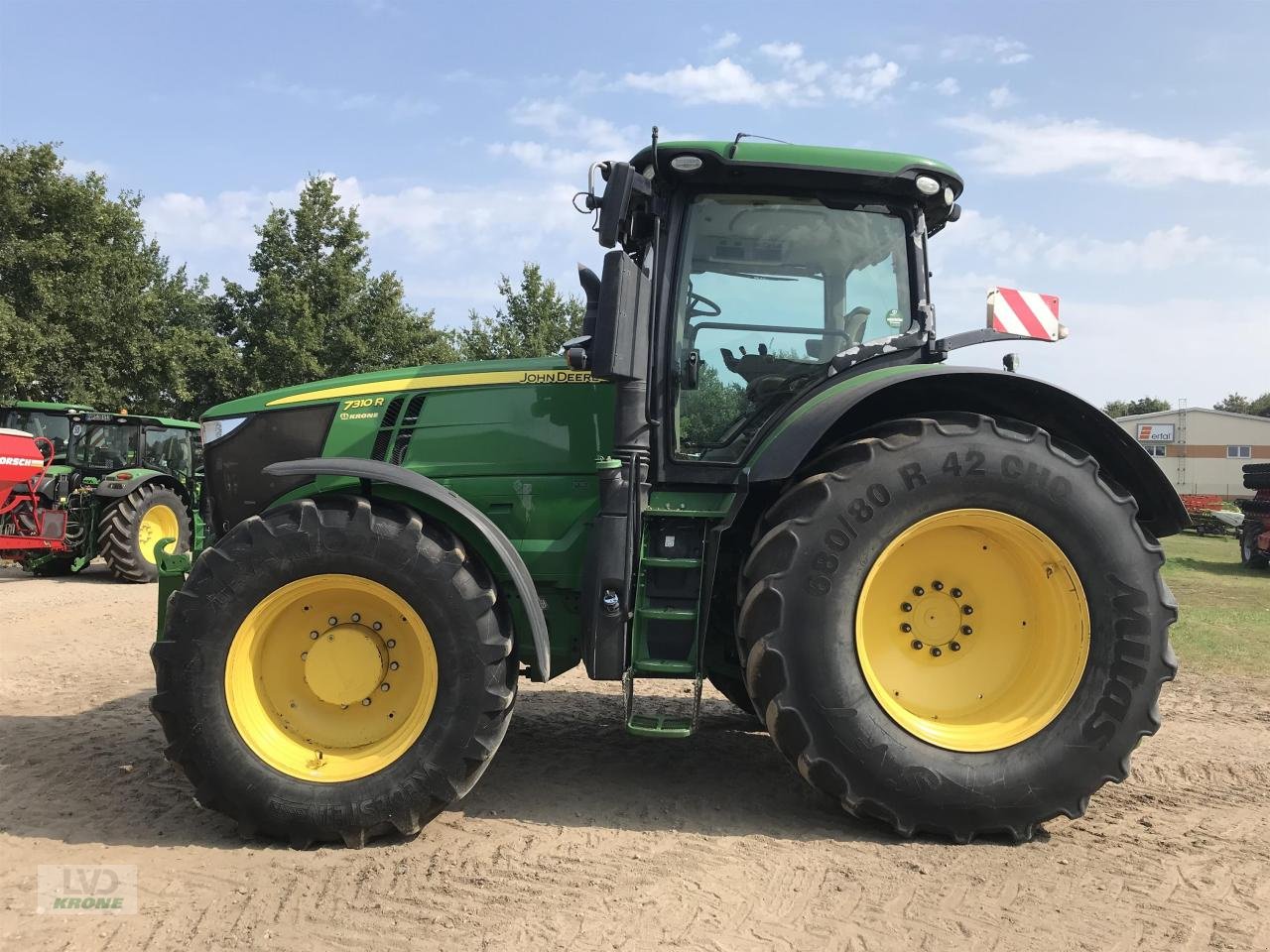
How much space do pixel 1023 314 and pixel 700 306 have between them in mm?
1618

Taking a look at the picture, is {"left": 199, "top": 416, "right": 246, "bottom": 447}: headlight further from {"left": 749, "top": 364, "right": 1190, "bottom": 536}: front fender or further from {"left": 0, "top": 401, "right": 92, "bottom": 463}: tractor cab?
{"left": 0, "top": 401, "right": 92, "bottom": 463}: tractor cab

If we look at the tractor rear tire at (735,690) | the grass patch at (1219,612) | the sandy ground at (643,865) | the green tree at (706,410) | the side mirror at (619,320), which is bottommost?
the grass patch at (1219,612)

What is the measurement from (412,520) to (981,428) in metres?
2.28

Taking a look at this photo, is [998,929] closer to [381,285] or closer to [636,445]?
[636,445]

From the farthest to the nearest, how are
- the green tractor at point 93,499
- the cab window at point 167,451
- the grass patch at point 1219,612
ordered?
the cab window at point 167,451 → the green tractor at point 93,499 → the grass patch at point 1219,612

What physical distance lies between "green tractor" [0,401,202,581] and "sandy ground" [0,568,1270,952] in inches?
316

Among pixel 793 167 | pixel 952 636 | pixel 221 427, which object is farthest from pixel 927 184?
pixel 221 427

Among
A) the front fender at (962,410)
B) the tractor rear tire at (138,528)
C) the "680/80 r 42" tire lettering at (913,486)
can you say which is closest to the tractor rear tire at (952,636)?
the "680/80 r 42" tire lettering at (913,486)

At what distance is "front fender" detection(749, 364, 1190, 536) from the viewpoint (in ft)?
11.5

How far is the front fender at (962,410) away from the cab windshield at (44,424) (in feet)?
40.4

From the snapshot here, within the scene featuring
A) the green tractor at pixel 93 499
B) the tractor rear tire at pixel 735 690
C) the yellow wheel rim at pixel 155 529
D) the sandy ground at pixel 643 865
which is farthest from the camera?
the yellow wheel rim at pixel 155 529

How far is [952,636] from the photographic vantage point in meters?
3.65

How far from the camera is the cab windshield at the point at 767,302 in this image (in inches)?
154

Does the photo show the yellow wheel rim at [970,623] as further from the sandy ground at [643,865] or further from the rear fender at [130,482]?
the rear fender at [130,482]
